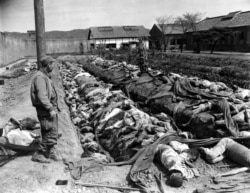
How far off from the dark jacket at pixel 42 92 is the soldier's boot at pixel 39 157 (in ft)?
2.59

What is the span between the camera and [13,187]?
4199mm

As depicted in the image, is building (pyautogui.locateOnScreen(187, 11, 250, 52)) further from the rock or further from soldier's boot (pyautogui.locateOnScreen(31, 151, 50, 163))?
soldier's boot (pyautogui.locateOnScreen(31, 151, 50, 163))

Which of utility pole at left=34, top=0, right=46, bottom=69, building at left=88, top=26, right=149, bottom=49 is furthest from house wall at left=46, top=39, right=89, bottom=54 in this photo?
utility pole at left=34, top=0, right=46, bottom=69

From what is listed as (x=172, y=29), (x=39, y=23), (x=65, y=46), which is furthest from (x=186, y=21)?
(x=39, y=23)

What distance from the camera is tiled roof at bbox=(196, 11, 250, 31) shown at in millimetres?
30889

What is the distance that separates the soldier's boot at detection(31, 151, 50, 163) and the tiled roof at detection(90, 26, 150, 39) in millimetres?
42867

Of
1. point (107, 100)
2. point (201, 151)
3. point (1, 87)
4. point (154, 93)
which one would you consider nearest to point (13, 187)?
point (201, 151)

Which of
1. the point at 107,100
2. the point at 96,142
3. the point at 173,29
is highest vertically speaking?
the point at 173,29

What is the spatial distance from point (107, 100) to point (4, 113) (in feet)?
10.2

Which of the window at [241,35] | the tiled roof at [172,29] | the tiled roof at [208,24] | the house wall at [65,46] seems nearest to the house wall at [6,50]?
→ the house wall at [65,46]

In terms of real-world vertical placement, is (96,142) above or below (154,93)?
below

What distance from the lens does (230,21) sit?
110ft

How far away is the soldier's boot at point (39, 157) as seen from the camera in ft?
16.4

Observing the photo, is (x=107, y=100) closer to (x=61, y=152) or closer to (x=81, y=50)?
(x=61, y=152)
